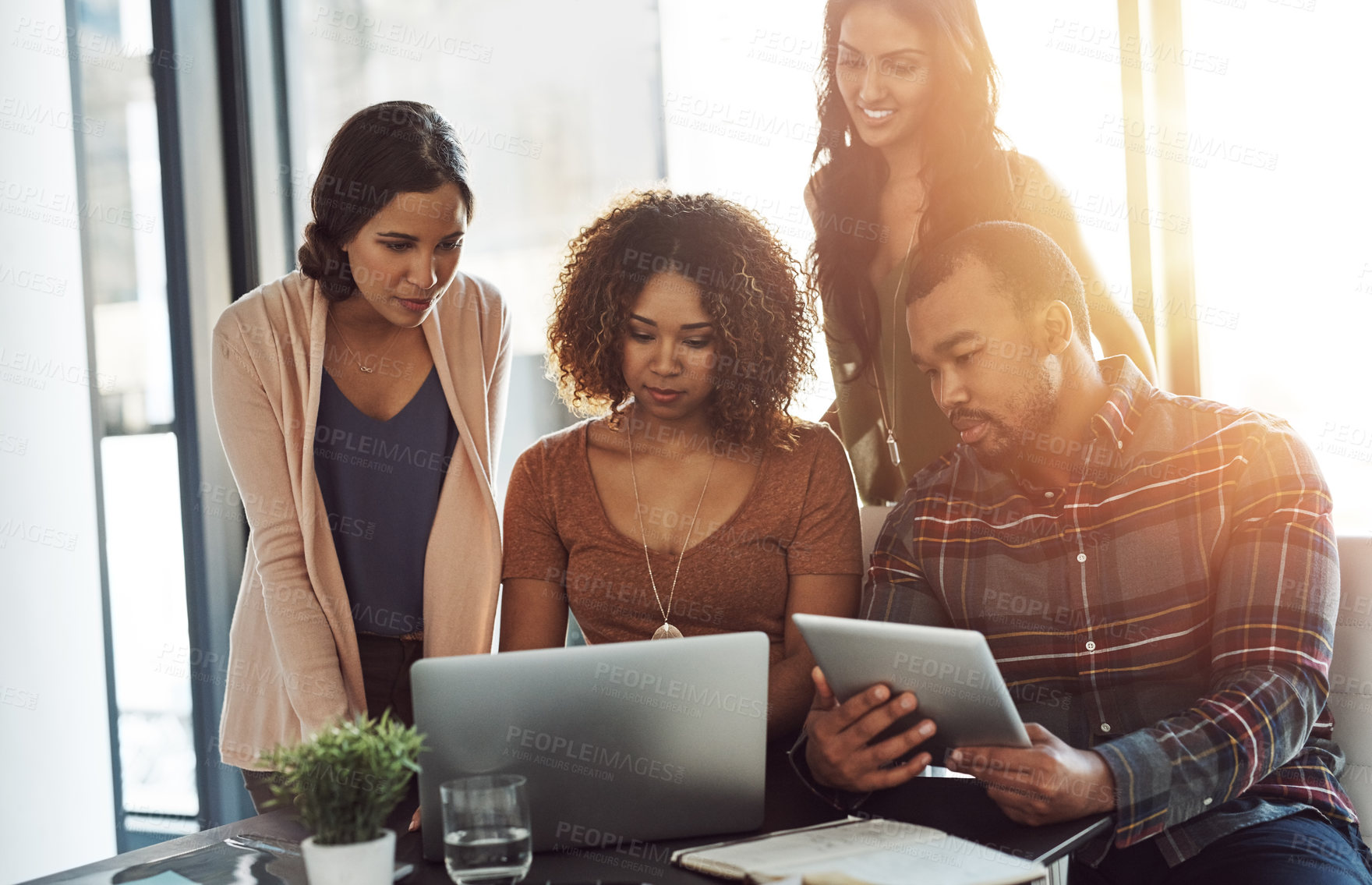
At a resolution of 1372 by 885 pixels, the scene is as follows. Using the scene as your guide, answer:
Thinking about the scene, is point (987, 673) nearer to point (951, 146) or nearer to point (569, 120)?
point (951, 146)

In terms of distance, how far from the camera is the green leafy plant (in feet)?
3.30

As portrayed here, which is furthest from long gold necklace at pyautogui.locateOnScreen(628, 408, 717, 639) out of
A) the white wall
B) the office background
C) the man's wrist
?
the white wall

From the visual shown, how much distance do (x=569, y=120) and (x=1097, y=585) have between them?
2026mm

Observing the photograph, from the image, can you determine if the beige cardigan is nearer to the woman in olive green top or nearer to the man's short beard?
the woman in olive green top

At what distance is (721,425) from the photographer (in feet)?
6.45

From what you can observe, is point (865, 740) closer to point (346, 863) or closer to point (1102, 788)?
point (1102, 788)

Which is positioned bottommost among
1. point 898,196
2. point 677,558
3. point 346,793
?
point 346,793

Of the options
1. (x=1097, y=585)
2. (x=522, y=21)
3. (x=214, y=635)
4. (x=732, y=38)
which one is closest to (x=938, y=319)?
(x=1097, y=585)

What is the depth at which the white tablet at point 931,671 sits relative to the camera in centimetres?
113

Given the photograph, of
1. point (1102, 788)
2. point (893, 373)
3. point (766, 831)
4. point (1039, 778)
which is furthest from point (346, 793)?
point (893, 373)

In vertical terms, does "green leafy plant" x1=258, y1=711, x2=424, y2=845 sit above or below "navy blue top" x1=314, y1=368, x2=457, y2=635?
below

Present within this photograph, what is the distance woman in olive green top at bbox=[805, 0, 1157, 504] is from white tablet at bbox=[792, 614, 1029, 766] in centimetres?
88

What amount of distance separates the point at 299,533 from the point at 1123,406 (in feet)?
4.32

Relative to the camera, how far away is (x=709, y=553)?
1.86 meters
